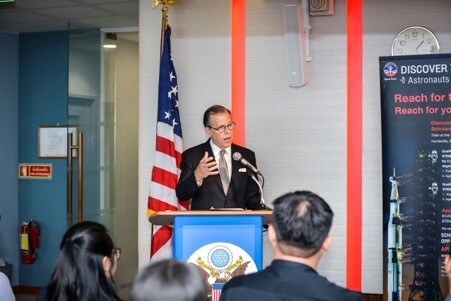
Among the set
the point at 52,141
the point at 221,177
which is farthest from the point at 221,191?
the point at 52,141

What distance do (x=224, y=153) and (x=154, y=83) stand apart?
1.18 metres

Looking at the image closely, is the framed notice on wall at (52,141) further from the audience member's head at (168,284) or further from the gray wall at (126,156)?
the audience member's head at (168,284)

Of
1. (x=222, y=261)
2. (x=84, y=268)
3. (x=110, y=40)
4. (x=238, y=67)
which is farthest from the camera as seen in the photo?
(x=110, y=40)

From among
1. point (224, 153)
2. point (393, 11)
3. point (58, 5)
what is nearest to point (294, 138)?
point (224, 153)

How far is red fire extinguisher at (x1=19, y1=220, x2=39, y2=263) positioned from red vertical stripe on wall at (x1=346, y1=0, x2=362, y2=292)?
3738 mm

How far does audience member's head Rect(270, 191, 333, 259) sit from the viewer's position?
2.15 m

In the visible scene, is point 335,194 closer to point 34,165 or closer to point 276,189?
point 276,189

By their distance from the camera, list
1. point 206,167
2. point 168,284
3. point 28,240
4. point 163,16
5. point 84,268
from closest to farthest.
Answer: point 168,284 → point 84,268 → point 206,167 → point 163,16 → point 28,240

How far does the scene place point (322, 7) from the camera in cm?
512

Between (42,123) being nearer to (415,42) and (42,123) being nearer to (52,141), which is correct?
(52,141)

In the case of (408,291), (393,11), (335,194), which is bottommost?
(408,291)

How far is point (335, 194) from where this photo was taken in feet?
16.8

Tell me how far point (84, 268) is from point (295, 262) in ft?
2.28

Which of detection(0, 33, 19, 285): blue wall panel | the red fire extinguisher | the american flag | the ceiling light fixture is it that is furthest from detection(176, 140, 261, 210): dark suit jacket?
detection(0, 33, 19, 285): blue wall panel
